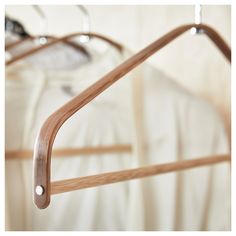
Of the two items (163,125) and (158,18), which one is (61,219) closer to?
(163,125)

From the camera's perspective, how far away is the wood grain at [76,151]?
0.82 meters

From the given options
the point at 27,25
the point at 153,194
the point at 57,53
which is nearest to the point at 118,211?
the point at 153,194

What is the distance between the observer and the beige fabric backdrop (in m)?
1.08

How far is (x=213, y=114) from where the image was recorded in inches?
36.6

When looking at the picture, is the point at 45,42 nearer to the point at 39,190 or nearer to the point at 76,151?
the point at 76,151

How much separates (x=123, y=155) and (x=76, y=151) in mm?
106

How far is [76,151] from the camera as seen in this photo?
0.87 meters

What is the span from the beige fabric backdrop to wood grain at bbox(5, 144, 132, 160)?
1.09ft

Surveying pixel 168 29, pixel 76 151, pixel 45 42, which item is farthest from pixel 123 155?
pixel 168 29

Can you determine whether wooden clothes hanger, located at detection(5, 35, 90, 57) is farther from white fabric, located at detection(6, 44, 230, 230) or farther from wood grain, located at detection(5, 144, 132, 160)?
wood grain, located at detection(5, 144, 132, 160)

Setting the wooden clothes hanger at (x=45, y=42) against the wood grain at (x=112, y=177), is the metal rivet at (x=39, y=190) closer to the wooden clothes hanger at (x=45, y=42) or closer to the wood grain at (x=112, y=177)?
the wood grain at (x=112, y=177)

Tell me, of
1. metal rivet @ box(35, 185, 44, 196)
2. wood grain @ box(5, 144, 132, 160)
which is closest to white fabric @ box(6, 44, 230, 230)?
wood grain @ box(5, 144, 132, 160)

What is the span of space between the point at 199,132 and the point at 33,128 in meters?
0.36

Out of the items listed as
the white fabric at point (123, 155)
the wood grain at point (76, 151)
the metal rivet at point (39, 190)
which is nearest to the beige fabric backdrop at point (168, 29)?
the white fabric at point (123, 155)
